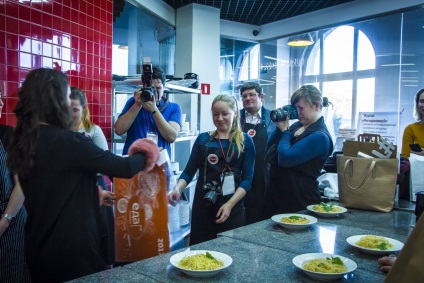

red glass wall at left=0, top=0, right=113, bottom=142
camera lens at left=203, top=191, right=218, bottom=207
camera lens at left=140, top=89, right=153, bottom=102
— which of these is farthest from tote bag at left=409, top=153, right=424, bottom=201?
red glass wall at left=0, top=0, right=113, bottom=142

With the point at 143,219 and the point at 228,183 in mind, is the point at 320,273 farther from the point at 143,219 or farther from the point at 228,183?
the point at 228,183

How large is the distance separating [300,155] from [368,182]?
414 mm

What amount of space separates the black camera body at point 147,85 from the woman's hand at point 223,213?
868 mm

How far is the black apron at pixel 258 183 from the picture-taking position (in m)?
2.80

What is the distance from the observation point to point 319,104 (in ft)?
7.43

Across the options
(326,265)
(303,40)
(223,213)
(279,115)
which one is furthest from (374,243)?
(303,40)

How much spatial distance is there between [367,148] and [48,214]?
69.2 inches

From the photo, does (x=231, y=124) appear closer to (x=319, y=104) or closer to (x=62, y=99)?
(x=319, y=104)

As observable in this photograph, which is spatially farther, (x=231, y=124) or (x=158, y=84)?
(x=158, y=84)

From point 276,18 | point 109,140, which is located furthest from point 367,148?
point 276,18

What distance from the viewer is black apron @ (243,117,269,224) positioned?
2.80 m

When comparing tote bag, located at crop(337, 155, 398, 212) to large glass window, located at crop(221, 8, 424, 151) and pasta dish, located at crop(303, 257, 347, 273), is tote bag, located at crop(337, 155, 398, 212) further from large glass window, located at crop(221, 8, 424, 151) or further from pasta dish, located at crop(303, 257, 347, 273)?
large glass window, located at crop(221, 8, 424, 151)

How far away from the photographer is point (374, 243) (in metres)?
1.49

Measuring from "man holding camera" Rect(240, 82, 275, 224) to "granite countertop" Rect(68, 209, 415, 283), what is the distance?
28.5 inches
